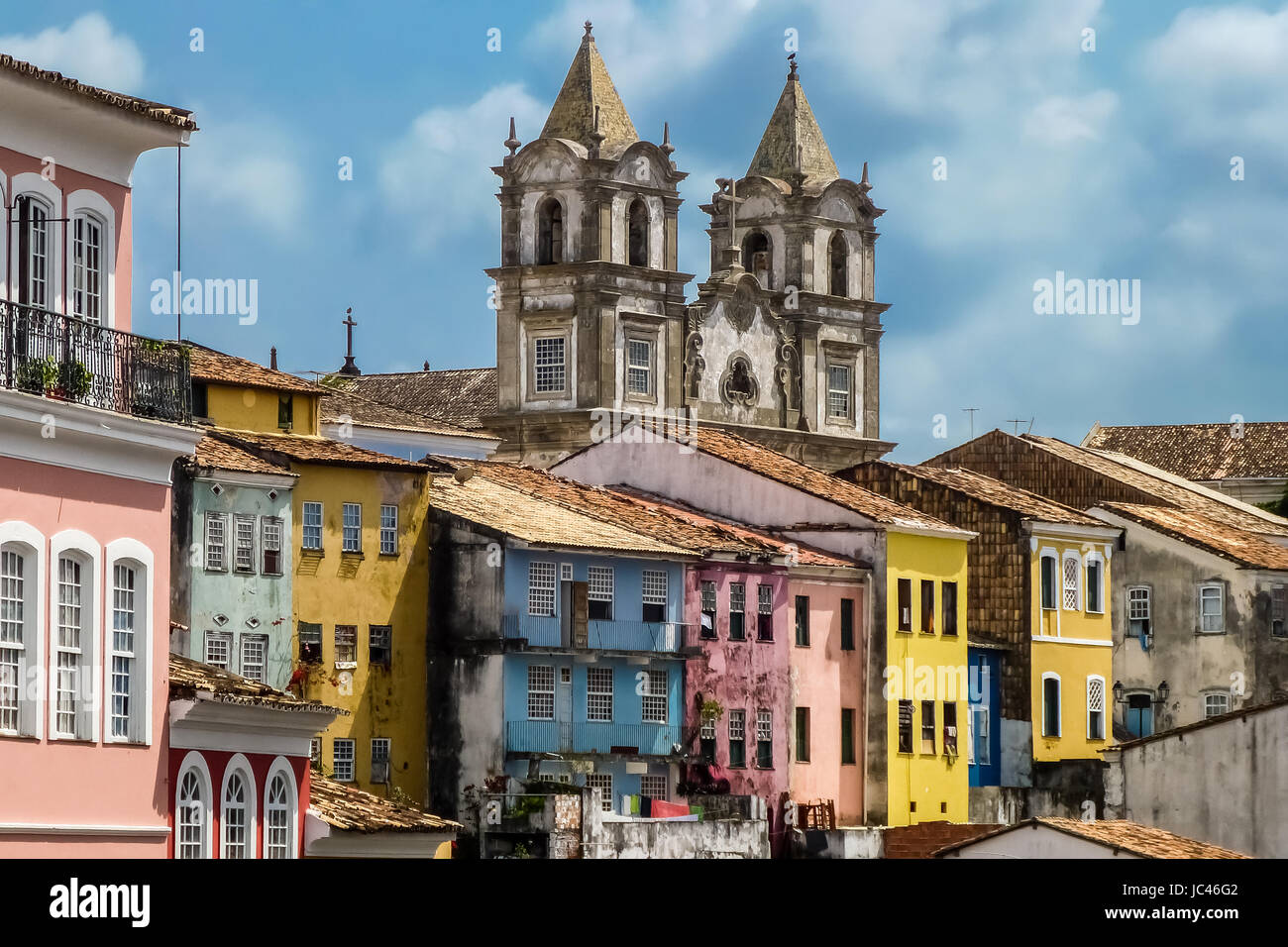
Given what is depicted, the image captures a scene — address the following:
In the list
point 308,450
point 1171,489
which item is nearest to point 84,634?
point 308,450

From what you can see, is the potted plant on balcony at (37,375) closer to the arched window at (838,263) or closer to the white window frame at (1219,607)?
the white window frame at (1219,607)

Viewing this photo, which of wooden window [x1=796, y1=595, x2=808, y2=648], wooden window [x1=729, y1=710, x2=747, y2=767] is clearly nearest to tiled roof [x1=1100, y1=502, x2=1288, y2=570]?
wooden window [x1=796, y1=595, x2=808, y2=648]

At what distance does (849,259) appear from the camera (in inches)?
4323

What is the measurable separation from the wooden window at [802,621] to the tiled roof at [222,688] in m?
34.5

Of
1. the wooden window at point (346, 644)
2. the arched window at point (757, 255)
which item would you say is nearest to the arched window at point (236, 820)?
the wooden window at point (346, 644)

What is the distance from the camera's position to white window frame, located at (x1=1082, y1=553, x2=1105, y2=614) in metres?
84.6

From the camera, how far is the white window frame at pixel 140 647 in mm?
35156

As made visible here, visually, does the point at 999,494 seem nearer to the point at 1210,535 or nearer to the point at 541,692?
the point at 1210,535

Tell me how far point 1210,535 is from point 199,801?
54.3m

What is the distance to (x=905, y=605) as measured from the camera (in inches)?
3049

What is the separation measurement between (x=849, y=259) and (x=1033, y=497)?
78.8ft

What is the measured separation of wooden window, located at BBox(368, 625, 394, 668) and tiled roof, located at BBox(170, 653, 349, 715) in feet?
83.9
